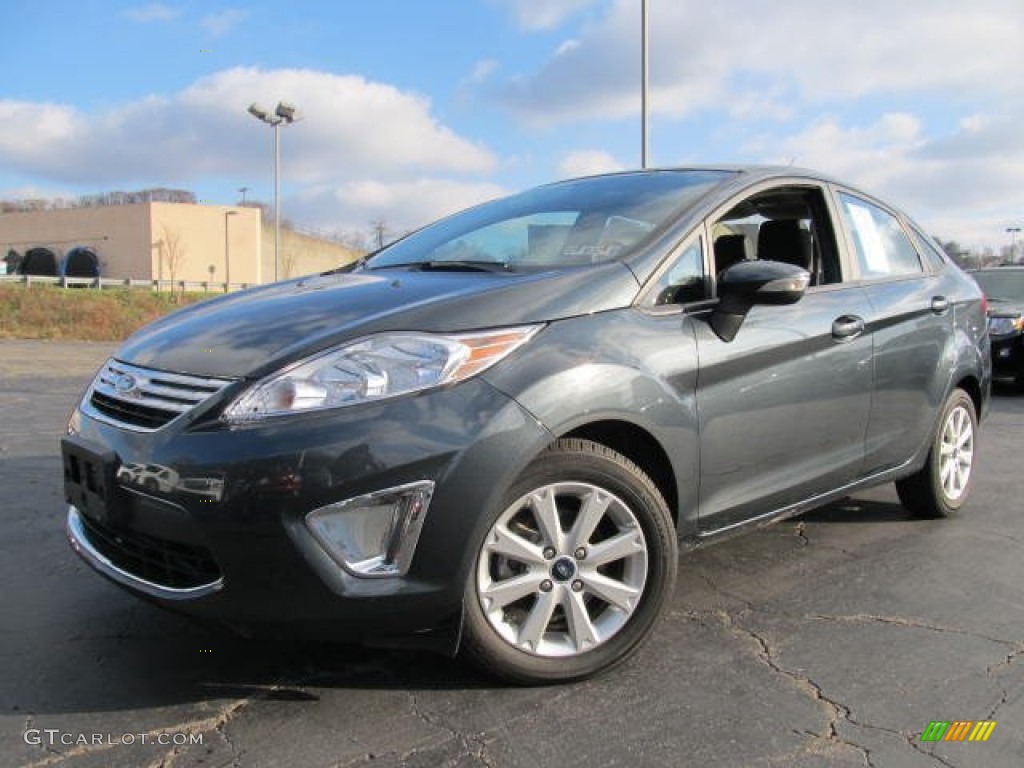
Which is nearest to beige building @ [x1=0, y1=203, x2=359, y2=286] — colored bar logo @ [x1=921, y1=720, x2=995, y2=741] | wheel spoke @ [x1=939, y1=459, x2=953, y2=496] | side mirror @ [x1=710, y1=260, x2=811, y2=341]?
wheel spoke @ [x1=939, y1=459, x2=953, y2=496]

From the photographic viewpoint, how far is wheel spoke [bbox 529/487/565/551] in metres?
2.57

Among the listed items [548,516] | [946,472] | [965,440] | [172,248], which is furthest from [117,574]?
[172,248]

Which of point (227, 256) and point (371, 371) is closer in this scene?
point (371, 371)

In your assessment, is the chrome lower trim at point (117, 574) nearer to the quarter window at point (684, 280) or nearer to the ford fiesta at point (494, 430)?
the ford fiesta at point (494, 430)

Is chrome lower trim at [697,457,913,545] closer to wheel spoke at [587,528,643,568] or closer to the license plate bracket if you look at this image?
wheel spoke at [587,528,643,568]

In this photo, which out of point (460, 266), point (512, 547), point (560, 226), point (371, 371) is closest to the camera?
point (371, 371)

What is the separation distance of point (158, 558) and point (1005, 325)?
1031 cm

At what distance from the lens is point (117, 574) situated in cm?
259

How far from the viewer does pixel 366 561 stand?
7.68 ft

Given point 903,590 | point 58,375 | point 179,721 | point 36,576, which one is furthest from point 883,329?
point 58,375

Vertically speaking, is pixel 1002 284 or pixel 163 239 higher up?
pixel 163 239

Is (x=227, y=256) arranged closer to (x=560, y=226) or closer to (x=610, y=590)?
(x=560, y=226)

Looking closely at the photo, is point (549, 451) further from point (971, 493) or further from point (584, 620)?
point (971, 493)

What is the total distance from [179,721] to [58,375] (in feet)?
37.6
